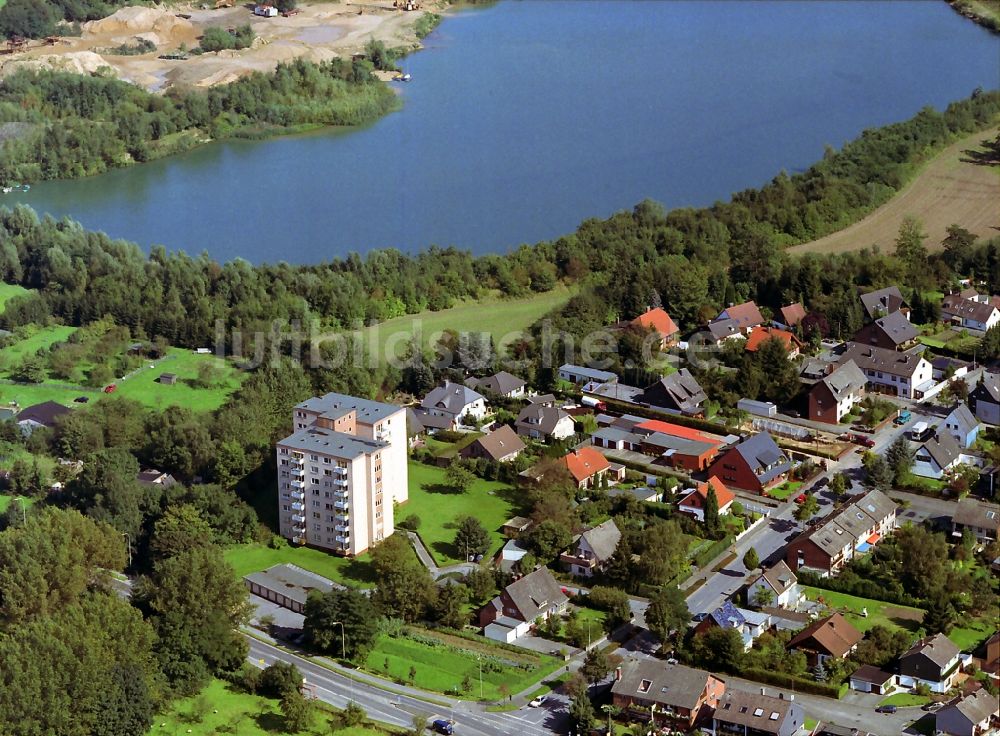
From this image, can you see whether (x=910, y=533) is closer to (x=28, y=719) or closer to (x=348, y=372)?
(x=348, y=372)

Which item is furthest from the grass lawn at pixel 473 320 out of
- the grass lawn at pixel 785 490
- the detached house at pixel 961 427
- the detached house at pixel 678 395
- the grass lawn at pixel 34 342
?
the detached house at pixel 961 427

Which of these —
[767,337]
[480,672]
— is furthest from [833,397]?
[480,672]

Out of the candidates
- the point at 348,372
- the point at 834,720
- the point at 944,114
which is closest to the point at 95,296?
the point at 348,372

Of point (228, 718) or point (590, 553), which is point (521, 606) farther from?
point (228, 718)

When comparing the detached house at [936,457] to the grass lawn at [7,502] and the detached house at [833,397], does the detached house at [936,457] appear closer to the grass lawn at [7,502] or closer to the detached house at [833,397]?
the detached house at [833,397]

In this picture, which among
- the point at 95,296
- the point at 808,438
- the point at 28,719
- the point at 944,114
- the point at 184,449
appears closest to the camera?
the point at 28,719
